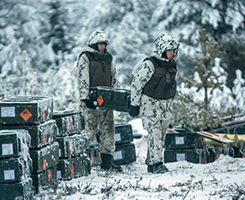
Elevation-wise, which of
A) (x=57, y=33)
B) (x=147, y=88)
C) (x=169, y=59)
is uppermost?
(x=57, y=33)

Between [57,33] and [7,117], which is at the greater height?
[57,33]

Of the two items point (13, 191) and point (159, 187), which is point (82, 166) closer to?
point (159, 187)

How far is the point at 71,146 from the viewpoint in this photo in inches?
243

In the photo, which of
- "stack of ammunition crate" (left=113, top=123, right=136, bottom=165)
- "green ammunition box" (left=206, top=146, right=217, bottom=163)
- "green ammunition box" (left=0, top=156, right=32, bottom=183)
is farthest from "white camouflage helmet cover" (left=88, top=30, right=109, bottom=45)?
"green ammunition box" (left=0, top=156, right=32, bottom=183)

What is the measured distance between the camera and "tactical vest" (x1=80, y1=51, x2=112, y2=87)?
286 inches

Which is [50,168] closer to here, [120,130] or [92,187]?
[92,187]

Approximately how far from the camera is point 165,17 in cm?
2381

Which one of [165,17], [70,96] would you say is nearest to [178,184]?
[70,96]

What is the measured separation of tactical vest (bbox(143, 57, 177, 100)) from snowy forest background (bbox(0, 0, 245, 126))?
10328 mm

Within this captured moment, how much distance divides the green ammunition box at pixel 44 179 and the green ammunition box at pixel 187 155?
9.14 ft

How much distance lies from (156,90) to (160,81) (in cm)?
16

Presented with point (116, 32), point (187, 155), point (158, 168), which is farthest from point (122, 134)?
point (116, 32)

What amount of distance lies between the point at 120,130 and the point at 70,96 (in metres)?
6.95

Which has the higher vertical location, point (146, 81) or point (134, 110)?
point (146, 81)
